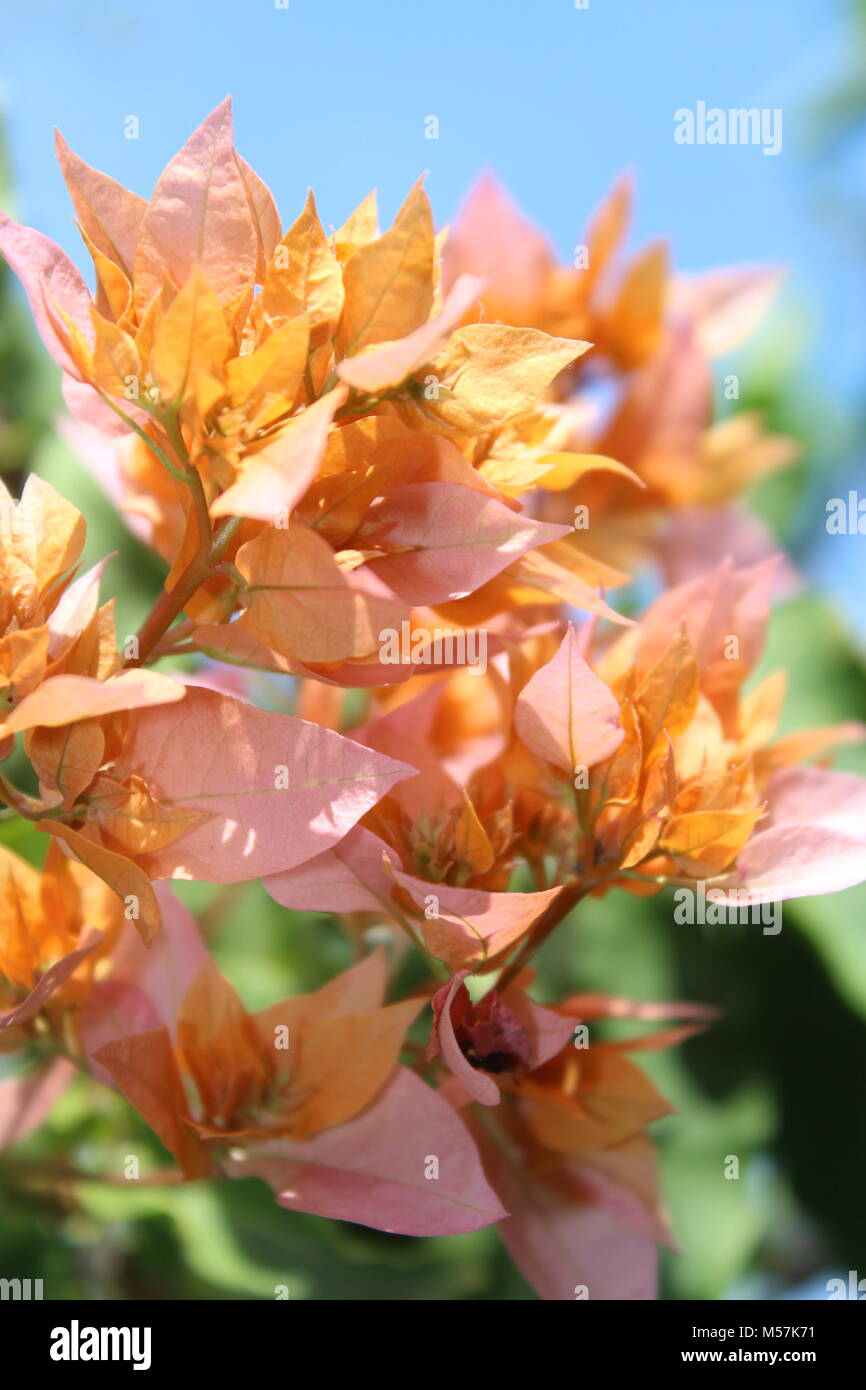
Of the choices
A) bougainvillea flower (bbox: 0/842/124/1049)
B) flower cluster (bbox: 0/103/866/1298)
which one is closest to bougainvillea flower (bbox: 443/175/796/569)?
flower cluster (bbox: 0/103/866/1298)

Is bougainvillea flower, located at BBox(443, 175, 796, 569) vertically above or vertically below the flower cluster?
above

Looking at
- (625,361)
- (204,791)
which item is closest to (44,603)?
(204,791)

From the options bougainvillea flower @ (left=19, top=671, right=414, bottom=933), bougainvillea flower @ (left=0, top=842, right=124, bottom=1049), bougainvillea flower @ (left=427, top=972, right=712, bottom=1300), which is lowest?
bougainvillea flower @ (left=427, top=972, right=712, bottom=1300)

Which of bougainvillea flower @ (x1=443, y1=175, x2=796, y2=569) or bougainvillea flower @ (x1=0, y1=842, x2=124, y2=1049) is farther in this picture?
bougainvillea flower @ (x1=443, y1=175, x2=796, y2=569)

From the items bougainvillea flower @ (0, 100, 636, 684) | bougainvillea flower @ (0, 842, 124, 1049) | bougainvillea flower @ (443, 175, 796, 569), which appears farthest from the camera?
bougainvillea flower @ (443, 175, 796, 569)

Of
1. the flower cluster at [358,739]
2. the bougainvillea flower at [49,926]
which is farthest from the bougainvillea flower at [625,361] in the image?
the bougainvillea flower at [49,926]

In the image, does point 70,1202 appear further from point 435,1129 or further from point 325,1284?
point 435,1129

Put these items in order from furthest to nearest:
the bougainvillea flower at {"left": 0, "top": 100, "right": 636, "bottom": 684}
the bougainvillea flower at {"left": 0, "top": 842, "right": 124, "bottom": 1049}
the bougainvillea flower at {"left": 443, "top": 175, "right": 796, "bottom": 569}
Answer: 1. the bougainvillea flower at {"left": 443, "top": 175, "right": 796, "bottom": 569}
2. the bougainvillea flower at {"left": 0, "top": 842, "right": 124, "bottom": 1049}
3. the bougainvillea flower at {"left": 0, "top": 100, "right": 636, "bottom": 684}

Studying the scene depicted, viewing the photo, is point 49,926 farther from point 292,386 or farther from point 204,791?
point 292,386

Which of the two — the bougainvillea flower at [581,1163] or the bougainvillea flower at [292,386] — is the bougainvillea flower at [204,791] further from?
the bougainvillea flower at [581,1163]

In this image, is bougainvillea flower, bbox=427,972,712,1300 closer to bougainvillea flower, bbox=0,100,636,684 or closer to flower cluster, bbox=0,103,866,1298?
flower cluster, bbox=0,103,866,1298

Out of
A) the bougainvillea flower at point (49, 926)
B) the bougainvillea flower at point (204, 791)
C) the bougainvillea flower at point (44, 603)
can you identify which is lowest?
the bougainvillea flower at point (49, 926)
